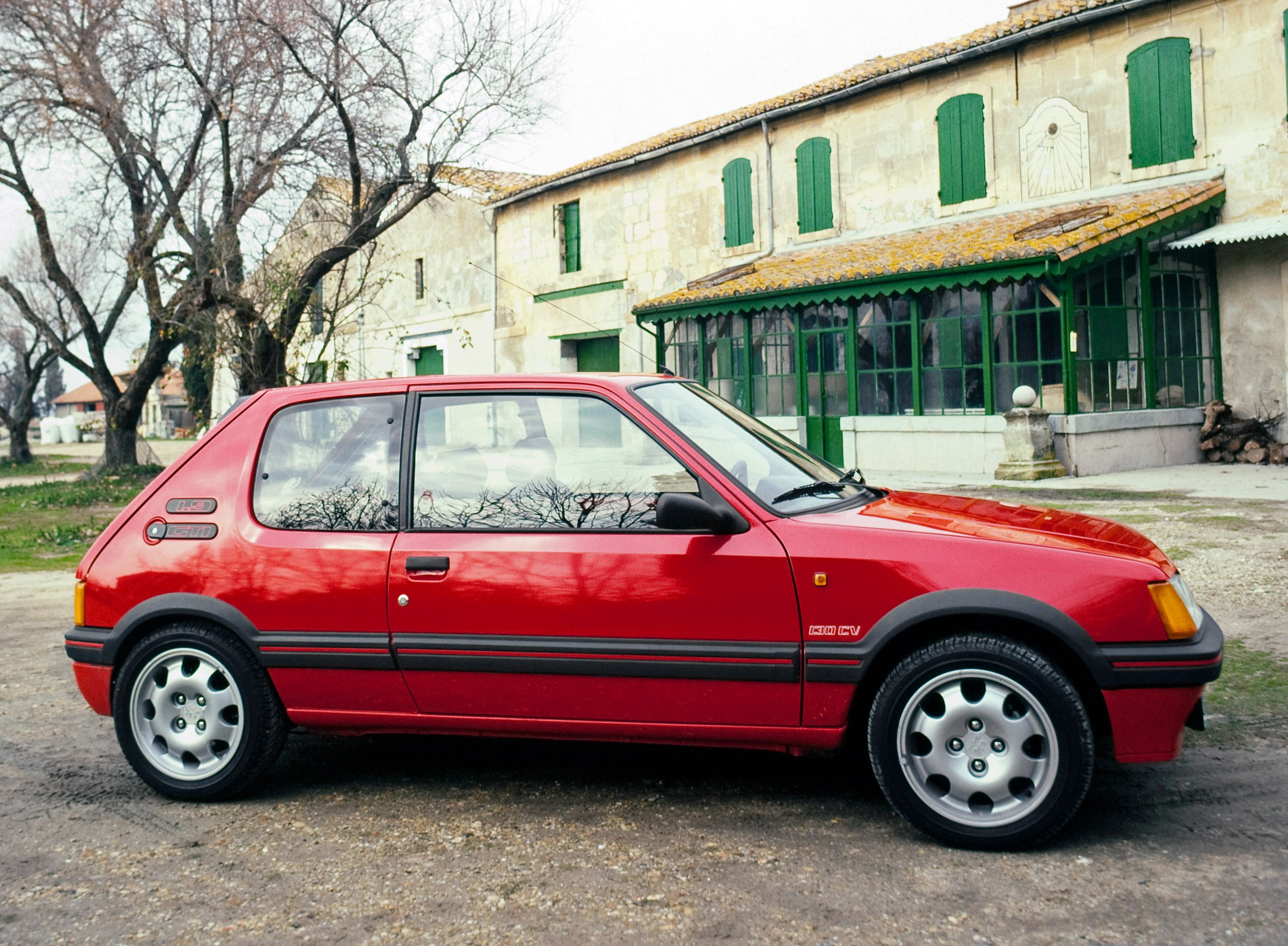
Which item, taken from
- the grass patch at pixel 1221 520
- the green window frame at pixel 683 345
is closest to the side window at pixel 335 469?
the grass patch at pixel 1221 520

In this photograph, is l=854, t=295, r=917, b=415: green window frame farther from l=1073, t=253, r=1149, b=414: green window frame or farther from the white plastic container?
the white plastic container

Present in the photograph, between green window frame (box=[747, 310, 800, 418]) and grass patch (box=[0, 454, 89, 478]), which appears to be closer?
green window frame (box=[747, 310, 800, 418])

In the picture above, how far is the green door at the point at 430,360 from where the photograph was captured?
100 feet

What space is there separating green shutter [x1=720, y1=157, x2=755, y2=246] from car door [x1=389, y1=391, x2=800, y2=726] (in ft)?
63.8

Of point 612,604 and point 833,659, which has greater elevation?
point 612,604

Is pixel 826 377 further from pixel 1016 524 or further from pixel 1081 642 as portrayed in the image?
pixel 1081 642

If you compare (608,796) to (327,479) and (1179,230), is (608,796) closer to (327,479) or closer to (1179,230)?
(327,479)

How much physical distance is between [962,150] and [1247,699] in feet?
51.3

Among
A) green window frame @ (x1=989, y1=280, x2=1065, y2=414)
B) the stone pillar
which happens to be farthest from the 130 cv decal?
green window frame @ (x1=989, y1=280, x2=1065, y2=414)

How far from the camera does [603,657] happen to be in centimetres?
380

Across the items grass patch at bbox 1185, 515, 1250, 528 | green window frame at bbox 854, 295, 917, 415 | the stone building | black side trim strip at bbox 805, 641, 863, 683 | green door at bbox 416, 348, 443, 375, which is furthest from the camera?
green door at bbox 416, 348, 443, 375

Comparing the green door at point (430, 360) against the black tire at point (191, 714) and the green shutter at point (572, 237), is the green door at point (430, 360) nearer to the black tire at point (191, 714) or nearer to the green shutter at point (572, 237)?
the green shutter at point (572, 237)

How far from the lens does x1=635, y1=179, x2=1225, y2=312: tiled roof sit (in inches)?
601

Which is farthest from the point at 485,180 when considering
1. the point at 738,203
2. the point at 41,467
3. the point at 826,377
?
the point at 41,467
